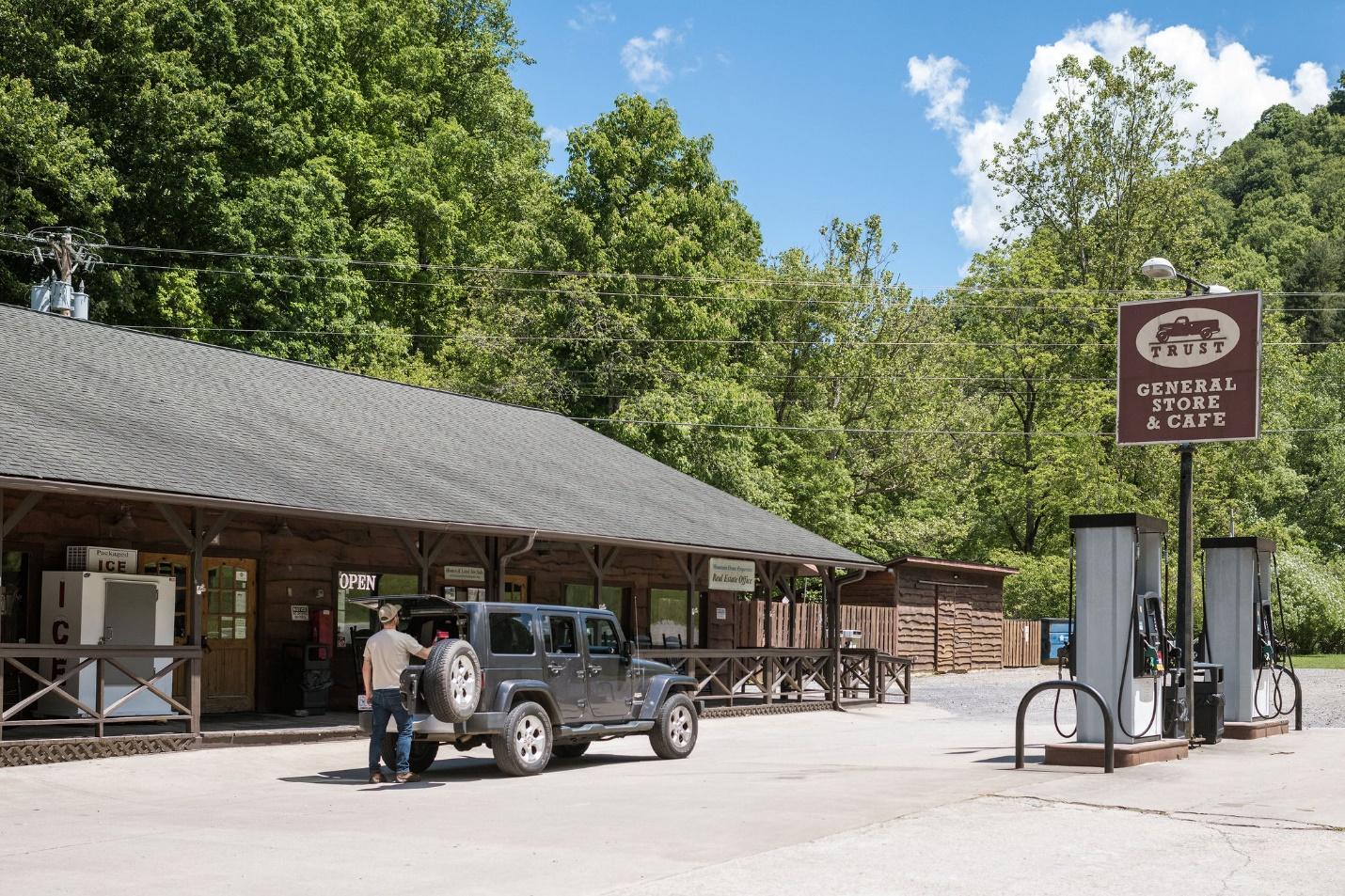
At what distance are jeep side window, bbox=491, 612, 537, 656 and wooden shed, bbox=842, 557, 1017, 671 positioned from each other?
23.5m

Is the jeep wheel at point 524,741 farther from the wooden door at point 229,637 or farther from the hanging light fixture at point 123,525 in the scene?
the wooden door at point 229,637

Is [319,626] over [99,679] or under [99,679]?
over

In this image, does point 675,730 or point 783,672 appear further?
point 783,672

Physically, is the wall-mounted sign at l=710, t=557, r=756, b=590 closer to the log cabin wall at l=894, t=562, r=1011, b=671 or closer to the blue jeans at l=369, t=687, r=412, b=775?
the log cabin wall at l=894, t=562, r=1011, b=671

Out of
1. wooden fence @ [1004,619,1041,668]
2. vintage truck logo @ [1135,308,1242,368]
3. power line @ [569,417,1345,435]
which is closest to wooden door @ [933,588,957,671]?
wooden fence @ [1004,619,1041,668]

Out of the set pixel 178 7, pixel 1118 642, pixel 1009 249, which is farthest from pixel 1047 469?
pixel 1118 642

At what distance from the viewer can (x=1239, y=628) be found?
66.9ft

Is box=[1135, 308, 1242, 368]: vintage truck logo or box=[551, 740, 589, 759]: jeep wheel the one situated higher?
box=[1135, 308, 1242, 368]: vintage truck logo

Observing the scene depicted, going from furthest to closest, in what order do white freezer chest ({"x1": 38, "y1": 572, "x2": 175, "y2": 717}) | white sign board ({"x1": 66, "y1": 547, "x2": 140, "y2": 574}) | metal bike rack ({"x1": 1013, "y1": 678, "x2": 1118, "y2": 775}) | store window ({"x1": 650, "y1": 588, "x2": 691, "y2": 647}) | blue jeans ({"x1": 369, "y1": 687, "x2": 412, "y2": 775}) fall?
1. store window ({"x1": 650, "y1": 588, "x2": 691, "y2": 647})
2. white sign board ({"x1": 66, "y1": 547, "x2": 140, "y2": 574})
3. white freezer chest ({"x1": 38, "y1": 572, "x2": 175, "y2": 717})
4. metal bike rack ({"x1": 1013, "y1": 678, "x2": 1118, "y2": 775})
5. blue jeans ({"x1": 369, "y1": 687, "x2": 412, "y2": 775})

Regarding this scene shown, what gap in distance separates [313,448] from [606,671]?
6681mm

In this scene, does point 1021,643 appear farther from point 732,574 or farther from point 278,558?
point 278,558

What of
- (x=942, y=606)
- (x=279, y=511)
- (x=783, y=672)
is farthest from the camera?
(x=942, y=606)

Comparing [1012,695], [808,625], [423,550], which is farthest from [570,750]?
[808,625]

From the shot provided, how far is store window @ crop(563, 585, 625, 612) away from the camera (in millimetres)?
25609
